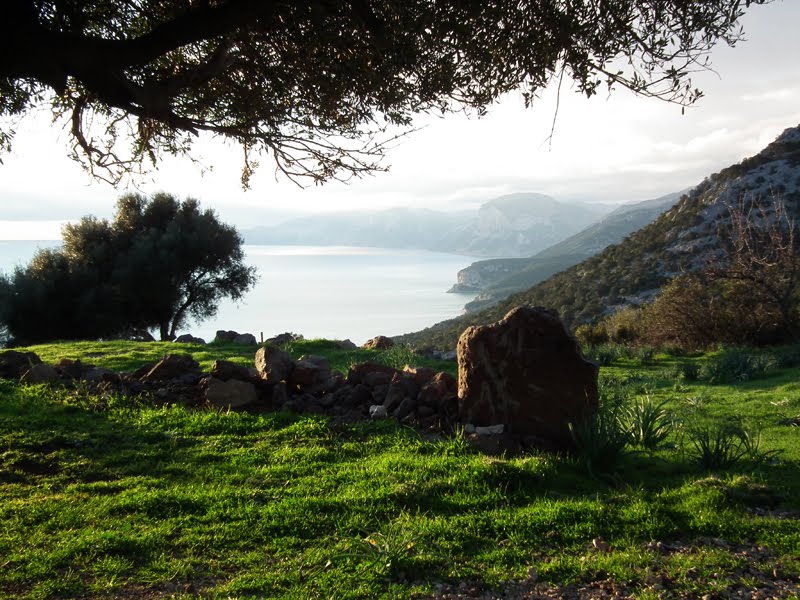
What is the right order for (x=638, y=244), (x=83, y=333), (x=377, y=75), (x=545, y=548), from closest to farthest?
1. (x=545, y=548)
2. (x=377, y=75)
3. (x=83, y=333)
4. (x=638, y=244)

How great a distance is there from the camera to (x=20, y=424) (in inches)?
290

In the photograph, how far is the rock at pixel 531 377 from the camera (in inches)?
265

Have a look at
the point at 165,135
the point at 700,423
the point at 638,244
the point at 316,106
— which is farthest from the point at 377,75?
the point at 638,244

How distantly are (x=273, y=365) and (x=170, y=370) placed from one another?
77.3 inches

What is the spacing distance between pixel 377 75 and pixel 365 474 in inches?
162

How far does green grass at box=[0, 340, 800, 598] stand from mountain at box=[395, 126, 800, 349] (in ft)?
91.5

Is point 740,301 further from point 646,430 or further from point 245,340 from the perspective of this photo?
point 245,340

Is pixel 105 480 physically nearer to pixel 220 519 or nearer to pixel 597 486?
pixel 220 519

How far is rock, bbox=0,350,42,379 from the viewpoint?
10352 mm

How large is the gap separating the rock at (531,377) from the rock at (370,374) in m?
1.89

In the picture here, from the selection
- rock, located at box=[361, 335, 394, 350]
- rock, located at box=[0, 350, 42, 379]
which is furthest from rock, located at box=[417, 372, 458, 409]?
rock, located at box=[361, 335, 394, 350]

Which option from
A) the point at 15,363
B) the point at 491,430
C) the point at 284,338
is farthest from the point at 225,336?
the point at 491,430

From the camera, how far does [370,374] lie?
29.1ft

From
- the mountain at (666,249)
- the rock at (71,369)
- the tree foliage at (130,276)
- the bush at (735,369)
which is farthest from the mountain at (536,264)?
the rock at (71,369)
